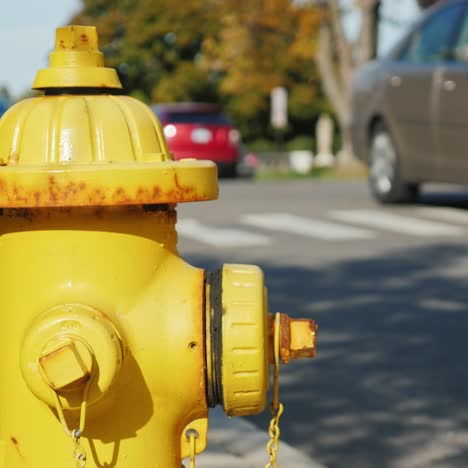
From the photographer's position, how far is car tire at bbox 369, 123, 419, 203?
426 inches

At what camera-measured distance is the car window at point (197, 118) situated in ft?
73.9

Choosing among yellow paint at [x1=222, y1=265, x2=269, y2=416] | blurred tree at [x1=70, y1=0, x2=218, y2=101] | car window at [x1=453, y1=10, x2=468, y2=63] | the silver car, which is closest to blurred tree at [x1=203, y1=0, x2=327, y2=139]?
blurred tree at [x1=70, y1=0, x2=218, y2=101]

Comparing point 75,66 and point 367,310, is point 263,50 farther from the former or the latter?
point 75,66

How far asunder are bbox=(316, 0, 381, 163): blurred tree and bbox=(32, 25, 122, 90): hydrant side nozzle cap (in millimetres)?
21479

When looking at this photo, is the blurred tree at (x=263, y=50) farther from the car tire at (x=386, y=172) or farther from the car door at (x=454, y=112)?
the car door at (x=454, y=112)

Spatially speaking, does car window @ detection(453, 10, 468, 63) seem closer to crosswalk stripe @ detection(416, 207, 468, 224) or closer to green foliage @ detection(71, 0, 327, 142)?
crosswalk stripe @ detection(416, 207, 468, 224)

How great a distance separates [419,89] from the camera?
1015 cm

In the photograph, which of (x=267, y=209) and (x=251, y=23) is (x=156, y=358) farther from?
(x=251, y=23)

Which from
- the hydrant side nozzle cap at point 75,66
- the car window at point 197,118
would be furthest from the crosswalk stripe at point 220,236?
the car window at point 197,118

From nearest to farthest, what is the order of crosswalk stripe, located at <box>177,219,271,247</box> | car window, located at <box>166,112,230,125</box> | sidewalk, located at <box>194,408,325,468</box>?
sidewalk, located at <box>194,408,325,468</box> < crosswalk stripe, located at <box>177,219,271,247</box> < car window, located at <box>166,112,230,125</box>

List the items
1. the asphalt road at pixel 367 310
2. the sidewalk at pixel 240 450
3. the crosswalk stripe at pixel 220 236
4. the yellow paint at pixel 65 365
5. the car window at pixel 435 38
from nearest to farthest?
the yellow paint at pixel 65 365 → the sidewalk at pixel 240 450 → the asphalt road at pixel 367 310 → the crosswalk stripe at pixel 220 236 → the car window at pixel 435 38

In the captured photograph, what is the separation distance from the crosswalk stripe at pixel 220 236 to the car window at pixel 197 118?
12352 mm

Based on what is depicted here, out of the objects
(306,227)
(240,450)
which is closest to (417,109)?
(306,227)

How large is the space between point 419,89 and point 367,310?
174 inches
